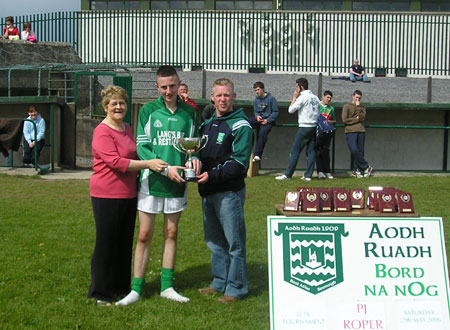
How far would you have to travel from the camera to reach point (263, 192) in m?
12.9

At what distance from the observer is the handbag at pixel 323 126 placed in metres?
14.6

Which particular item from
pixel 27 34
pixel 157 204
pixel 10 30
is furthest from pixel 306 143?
pixel 10 30

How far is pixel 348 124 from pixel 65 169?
643 centimetres

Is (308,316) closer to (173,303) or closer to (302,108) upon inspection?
(173,303)

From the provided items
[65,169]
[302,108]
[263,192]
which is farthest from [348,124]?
[65,169]

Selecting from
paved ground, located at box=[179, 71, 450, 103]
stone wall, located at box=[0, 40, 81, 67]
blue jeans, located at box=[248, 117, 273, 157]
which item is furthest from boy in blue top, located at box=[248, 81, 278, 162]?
stone wall, located at box=[0, 40, 81, 67]

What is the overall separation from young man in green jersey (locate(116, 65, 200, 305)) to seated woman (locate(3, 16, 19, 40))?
17852 mm

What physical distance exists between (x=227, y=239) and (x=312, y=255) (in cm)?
127

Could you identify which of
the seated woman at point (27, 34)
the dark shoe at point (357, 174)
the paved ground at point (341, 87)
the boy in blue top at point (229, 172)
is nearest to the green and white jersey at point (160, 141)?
the boy in blue top at point (229, 172)

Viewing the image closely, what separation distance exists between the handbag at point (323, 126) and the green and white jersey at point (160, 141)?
859 centimetres

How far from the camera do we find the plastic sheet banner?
520cm

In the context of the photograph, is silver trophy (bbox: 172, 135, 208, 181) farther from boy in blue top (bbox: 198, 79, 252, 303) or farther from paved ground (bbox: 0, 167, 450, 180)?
paved ground (bbox: 0, 167, 450, 180)

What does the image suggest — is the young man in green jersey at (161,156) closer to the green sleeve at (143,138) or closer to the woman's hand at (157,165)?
the green sleeve at (143,138)

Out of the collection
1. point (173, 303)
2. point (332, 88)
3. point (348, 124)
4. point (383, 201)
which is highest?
point (332, 88)
